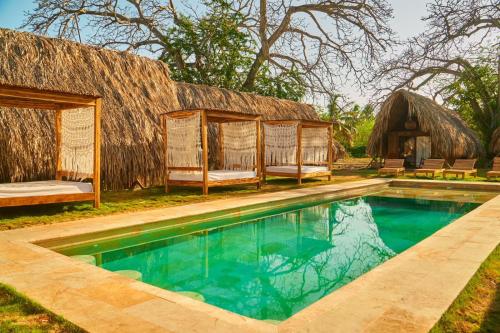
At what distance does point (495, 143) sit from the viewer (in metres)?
15.8

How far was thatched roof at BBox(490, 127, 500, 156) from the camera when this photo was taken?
51.0 ft

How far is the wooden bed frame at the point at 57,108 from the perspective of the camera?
4.65 m

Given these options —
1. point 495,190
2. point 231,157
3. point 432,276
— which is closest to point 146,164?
point 231,157

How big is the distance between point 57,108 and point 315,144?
6.63 m

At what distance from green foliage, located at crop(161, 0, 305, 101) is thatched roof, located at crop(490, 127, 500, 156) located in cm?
1071

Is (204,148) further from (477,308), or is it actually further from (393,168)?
(393,168)

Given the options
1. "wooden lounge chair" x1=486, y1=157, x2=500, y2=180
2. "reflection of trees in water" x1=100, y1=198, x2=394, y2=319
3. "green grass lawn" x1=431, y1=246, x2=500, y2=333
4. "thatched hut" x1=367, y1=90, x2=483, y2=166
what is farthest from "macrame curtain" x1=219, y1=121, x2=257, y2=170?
"thatched hut" x1=367, y1=90, x2=483, y2=166

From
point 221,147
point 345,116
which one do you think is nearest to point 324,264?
point 221,147

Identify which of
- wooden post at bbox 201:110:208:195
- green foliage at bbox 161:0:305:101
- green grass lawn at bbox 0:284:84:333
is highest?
green foliage at bbox 161:0:305:101

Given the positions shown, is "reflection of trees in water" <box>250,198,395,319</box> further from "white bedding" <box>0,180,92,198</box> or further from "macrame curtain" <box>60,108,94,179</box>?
"macrame curtain" <box>60,108,94,179</box>

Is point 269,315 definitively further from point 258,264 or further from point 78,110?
point 78,110

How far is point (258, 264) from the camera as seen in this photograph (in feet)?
12.1

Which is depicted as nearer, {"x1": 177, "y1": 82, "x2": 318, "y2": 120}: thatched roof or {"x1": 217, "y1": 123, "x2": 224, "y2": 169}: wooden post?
{"x1": 217, "y1": 123, "x2": 224, "y2": 169}: wooden post

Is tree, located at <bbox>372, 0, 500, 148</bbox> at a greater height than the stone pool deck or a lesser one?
greater
